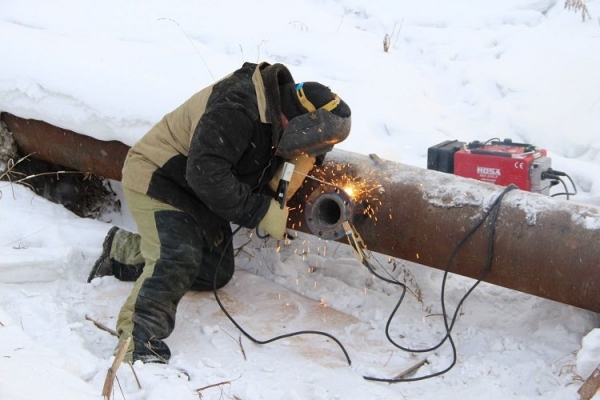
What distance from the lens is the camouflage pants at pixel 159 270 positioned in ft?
9.48

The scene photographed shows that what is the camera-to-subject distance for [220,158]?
9.68 feet

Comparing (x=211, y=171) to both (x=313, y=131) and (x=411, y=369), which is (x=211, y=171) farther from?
(x=411, y=369)

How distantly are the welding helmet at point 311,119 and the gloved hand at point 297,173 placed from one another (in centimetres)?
19

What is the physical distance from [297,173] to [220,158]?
0.40 meters

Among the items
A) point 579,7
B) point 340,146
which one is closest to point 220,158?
point 340,146

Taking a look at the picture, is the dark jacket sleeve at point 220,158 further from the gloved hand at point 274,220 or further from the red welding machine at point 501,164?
the red welding machine at point 501,164

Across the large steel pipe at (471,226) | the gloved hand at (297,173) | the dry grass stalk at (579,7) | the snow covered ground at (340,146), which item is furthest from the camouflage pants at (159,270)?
the dry grass stalk at (579,7)

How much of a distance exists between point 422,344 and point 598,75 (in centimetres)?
319

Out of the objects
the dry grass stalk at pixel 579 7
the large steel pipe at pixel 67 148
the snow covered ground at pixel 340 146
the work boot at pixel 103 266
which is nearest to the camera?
the snow covered ground at pixel 340 146

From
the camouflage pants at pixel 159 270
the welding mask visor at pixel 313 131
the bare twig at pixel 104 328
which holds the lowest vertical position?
the bare twig at pixel 104 328

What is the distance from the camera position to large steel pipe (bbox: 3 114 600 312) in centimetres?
282

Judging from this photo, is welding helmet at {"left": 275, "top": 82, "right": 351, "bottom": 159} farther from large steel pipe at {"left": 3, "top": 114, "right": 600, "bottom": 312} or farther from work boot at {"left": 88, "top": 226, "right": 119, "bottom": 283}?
work boot at {"left": 88, "top": 226, "right": 119, "bottom": 283}

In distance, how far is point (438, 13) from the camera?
274 inches

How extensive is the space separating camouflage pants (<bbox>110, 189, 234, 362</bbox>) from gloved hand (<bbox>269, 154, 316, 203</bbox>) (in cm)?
40
